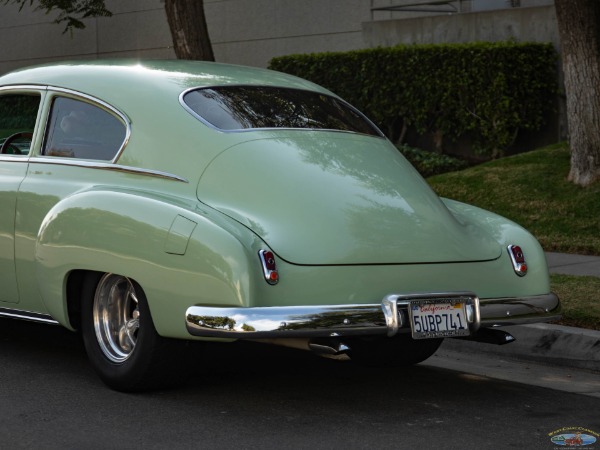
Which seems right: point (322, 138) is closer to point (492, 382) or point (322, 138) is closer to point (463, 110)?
point (492, 382)

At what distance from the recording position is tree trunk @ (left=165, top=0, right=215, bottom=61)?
1362cm

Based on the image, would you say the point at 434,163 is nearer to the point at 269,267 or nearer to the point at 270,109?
the point at 270,109

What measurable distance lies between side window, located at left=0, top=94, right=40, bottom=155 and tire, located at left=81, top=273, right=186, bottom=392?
1325 mm

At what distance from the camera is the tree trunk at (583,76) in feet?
→ 38.8

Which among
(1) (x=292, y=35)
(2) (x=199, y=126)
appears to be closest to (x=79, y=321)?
(2) (x=199, y=126)

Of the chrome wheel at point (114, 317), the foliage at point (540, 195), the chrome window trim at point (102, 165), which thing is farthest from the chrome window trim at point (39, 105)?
the foliage at point (540, 195)

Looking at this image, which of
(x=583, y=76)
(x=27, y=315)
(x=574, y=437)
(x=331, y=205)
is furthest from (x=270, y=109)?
(x=583, y=76)

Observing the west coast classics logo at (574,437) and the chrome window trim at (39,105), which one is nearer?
the west coast classics logo at (574,437)

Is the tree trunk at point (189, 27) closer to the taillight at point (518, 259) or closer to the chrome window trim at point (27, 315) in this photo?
the chrome window trim at point (27, 315)

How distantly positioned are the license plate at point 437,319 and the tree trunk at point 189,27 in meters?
8.50

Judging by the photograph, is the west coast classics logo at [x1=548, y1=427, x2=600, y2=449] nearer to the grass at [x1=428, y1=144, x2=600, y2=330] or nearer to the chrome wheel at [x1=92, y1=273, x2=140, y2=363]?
the chrome wheel at [x1=92, y1=273, x2=140, y2=363]

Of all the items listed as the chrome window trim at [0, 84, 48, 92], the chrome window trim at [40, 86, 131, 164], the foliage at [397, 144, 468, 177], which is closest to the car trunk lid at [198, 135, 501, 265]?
the chrome window trim at [40, 86, 131, 164]

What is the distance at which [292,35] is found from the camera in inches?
740

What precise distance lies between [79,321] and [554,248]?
5.94 metres
